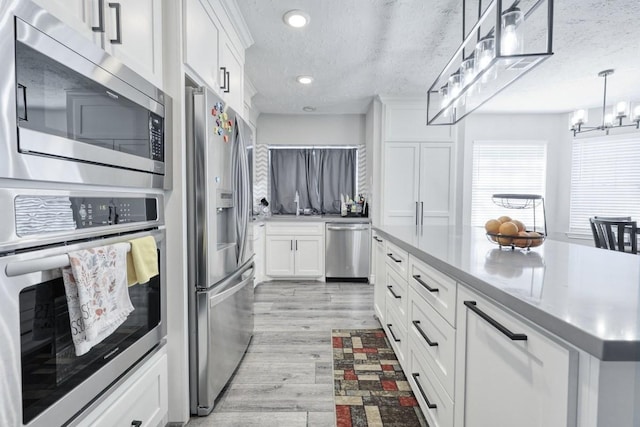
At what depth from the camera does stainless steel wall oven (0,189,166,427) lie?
0.69 metres

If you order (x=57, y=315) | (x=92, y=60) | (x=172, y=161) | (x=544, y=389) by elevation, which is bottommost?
(x=544, y=389)

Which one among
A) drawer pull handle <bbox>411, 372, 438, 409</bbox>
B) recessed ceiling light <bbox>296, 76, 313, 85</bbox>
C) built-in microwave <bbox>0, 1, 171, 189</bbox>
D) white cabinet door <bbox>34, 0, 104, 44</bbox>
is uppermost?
recessed ceiling light <bbox>296, 76, 313, 85</bbox>

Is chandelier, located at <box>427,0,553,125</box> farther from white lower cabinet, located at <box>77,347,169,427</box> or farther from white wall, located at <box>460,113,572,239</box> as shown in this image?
white wall, located at <box>460,113,572,239</box>

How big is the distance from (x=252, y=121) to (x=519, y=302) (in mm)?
4336

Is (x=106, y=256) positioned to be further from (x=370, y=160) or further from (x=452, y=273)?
(x=370, y=160)

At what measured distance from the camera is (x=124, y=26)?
110 cm

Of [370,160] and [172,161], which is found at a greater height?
[370,160]

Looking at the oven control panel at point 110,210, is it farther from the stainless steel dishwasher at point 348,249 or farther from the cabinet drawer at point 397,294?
the stainless steel dishwasher at point 348,249

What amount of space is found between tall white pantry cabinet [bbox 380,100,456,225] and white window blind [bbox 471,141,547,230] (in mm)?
1354

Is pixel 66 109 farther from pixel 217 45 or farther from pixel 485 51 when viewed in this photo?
pixel 485 51

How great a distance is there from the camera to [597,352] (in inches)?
20.8

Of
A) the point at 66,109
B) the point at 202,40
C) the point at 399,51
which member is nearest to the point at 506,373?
the point at 66,109

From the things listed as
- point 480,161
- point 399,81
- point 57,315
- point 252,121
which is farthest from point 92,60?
point 480,161

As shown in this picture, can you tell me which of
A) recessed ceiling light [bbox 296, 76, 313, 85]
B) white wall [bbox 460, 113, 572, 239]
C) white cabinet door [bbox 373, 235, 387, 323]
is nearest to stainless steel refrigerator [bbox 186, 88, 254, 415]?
white cabinet door [bbox 373, 235, 387, 323]
